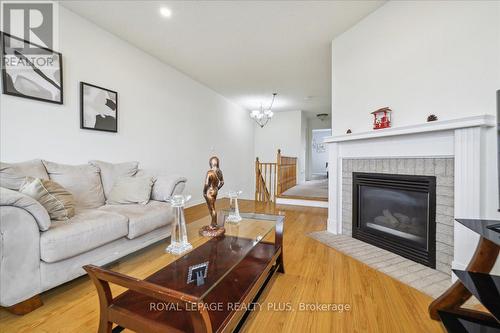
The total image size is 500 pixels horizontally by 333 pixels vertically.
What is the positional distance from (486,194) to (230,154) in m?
4.94

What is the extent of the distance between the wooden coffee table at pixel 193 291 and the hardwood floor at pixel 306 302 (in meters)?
0.11

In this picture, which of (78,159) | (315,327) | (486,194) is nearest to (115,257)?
(315,327)

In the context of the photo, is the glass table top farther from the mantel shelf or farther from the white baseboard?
the white baseboard

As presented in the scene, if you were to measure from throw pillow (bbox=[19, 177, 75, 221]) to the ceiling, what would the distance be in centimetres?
200

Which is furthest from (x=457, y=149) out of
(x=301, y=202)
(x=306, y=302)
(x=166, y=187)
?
(x=301, y=202)

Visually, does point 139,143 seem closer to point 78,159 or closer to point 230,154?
point 78,159

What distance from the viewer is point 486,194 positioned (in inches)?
64.5

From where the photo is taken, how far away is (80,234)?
1.56 meters

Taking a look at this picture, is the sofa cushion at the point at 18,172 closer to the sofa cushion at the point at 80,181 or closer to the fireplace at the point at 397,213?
the sofa cushion at the point at 80,181

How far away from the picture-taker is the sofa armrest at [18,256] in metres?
1.29

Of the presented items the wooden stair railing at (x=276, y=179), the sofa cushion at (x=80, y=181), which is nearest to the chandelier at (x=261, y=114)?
the wooden stair railing at (x=276, y=179)

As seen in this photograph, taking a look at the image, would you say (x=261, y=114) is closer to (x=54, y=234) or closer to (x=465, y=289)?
(x=54, y=234)

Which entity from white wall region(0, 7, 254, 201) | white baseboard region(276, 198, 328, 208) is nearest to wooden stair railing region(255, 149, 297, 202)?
white baseboard region(276, 198, 328, 208)

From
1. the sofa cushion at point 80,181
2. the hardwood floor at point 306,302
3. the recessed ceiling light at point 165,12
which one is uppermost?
the recessed ceiling light at point 165,12
